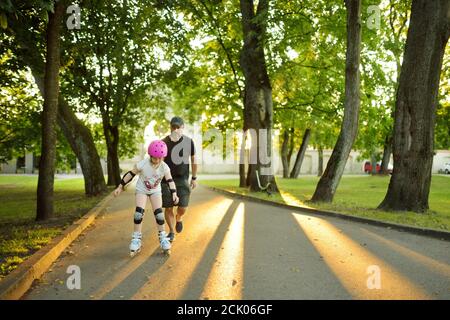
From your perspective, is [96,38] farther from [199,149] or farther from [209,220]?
[199,149]

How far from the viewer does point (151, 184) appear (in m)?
6.68

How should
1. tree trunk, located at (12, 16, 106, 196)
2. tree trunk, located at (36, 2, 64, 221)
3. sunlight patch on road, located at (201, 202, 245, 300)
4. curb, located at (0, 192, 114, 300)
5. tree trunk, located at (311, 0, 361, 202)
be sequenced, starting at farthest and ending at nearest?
tree trunk, located at (12, 16, 106, 196) < tree trunk, located at (311, 0, 361, 202) < tree trunk, located at (36, 2, 64, 221) < sunlight patch on road, located at (201, 202, 245, 300) < curb, located at (0, 192, 114, 300)

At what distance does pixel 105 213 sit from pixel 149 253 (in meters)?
5.89

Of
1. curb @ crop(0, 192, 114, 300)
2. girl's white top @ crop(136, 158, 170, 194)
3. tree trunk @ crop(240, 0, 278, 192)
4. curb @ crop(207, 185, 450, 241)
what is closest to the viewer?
curb @ crop(0, 192, 114, 300)

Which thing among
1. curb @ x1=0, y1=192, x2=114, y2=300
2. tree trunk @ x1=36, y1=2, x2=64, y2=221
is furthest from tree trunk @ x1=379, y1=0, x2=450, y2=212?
tree trunk @ x1=36, y1=2, x2=64, y2=221

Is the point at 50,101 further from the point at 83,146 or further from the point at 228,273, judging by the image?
the point at 83,146

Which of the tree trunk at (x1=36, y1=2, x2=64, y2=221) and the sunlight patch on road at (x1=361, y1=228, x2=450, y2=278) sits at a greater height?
the tree trunk at (x1=36, y1=2, x2=64, y2=221)

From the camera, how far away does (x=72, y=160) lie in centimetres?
3231

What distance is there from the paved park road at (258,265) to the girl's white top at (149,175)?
39.2 inches

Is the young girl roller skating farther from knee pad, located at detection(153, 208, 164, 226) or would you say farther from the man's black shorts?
the man's black shorts

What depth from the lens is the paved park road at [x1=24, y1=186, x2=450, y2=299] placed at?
16.0 feet

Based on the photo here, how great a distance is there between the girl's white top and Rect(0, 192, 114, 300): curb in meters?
1.53

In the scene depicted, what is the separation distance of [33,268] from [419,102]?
32.1ft

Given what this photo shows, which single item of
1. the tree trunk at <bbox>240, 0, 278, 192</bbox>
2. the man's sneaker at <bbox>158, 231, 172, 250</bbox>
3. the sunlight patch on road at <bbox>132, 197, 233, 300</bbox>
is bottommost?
the sunlight patch on road at <bbox>132, 197, 233, 300</bbox>
